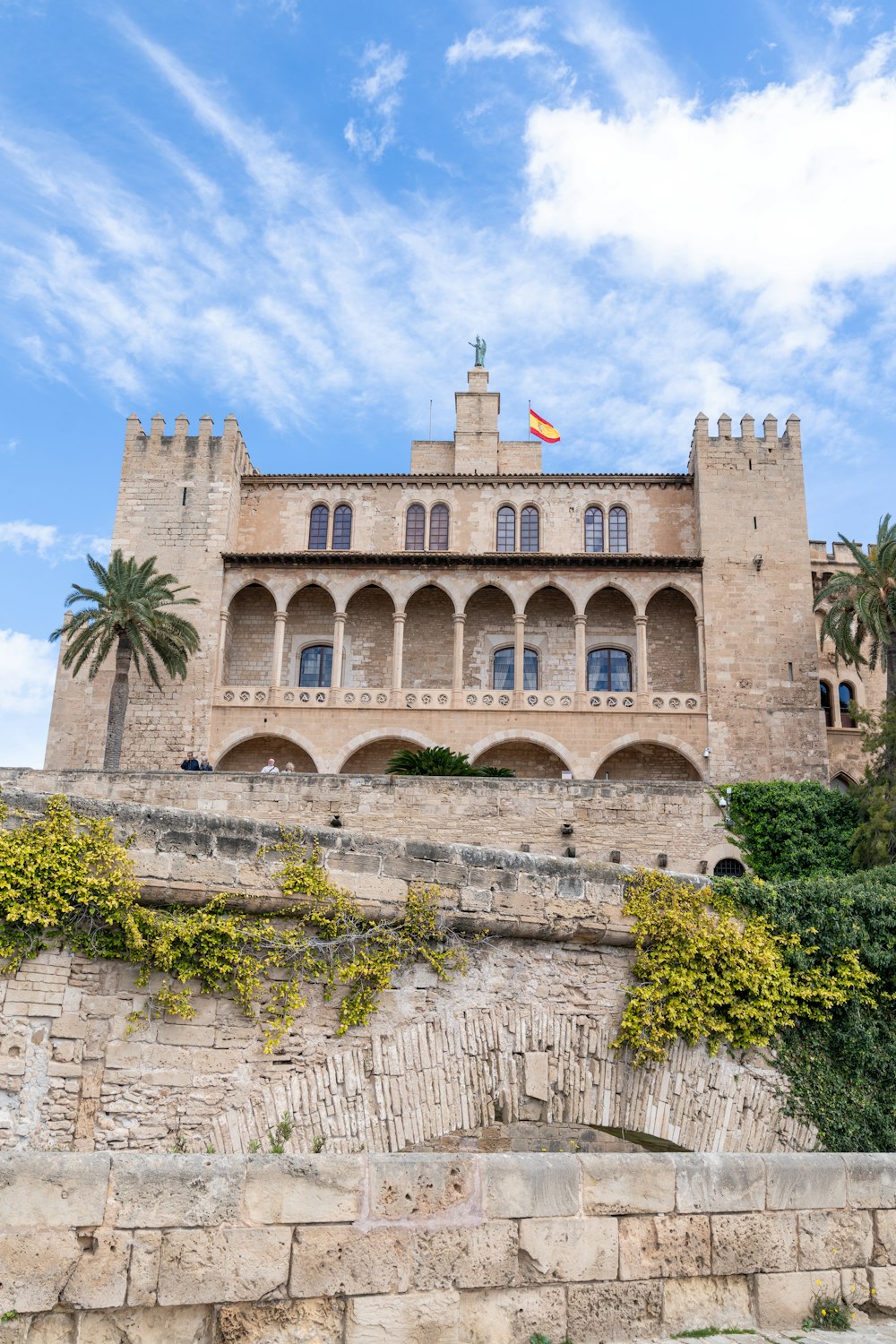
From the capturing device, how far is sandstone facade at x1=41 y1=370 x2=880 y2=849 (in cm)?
3303

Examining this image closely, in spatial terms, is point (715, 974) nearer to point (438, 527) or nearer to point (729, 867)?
point (729, 867)

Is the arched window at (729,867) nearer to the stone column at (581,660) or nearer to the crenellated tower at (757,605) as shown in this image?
the crenellated tower at (757,605)

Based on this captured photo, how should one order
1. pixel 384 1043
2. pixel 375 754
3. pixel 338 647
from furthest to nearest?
1. pixel 338 647
2. pixel 375 754
3. pixel 384 1043

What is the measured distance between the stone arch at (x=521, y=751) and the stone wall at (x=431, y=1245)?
25682 mm

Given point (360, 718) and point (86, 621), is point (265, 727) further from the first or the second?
point (86, 621)

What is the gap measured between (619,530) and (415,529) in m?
7.15

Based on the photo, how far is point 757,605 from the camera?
3428 centimetres

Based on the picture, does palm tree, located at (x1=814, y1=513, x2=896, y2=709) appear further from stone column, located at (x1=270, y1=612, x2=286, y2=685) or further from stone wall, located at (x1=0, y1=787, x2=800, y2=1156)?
→ stone wall, located at (x1=0, y1=787, x2=800, y2=1156)

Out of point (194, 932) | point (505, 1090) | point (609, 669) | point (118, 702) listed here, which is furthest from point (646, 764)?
point (194, 932)

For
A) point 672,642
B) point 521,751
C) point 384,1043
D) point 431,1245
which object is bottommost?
point 431,1245

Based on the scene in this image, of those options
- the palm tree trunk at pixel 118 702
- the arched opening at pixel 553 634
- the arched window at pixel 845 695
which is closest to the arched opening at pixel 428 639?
the arched opening at pixel 553 634

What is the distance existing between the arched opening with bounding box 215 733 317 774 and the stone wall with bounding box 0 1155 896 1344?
2799cm

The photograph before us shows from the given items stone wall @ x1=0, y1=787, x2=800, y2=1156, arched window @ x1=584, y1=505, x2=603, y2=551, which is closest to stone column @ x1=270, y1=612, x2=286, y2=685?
arched window @ x1=584, y1=505, x2=603, y2=551

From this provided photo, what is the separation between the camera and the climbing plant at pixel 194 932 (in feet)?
27.3
